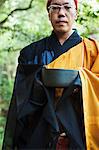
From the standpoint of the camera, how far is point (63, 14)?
2938 mm

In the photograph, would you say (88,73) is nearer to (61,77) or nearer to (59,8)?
(61,77)

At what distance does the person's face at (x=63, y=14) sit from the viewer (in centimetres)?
294

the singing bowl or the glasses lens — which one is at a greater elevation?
the glasses lens

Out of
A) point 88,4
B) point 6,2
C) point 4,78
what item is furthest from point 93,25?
point 4,78

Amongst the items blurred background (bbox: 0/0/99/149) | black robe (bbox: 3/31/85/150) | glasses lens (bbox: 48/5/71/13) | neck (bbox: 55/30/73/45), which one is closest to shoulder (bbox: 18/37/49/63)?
black robe (bbox: 3/31/85/150)

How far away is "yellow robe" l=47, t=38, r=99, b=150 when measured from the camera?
2752mm

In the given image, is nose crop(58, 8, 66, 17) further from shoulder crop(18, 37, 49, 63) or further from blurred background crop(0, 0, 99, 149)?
blurred background crop(0, 0, 99, 149)

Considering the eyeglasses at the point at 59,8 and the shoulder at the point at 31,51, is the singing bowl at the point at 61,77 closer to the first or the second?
the shoulder at the point at 31,51

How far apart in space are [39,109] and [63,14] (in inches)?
25.6

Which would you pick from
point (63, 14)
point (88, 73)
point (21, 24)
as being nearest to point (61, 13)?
point (63, 14)

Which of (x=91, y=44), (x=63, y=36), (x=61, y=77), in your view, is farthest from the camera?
→ (x=63, y=36)

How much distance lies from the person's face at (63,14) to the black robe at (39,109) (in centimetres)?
10

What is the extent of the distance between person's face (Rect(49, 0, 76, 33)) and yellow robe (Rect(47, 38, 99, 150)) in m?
0.16

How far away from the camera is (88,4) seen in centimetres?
501
